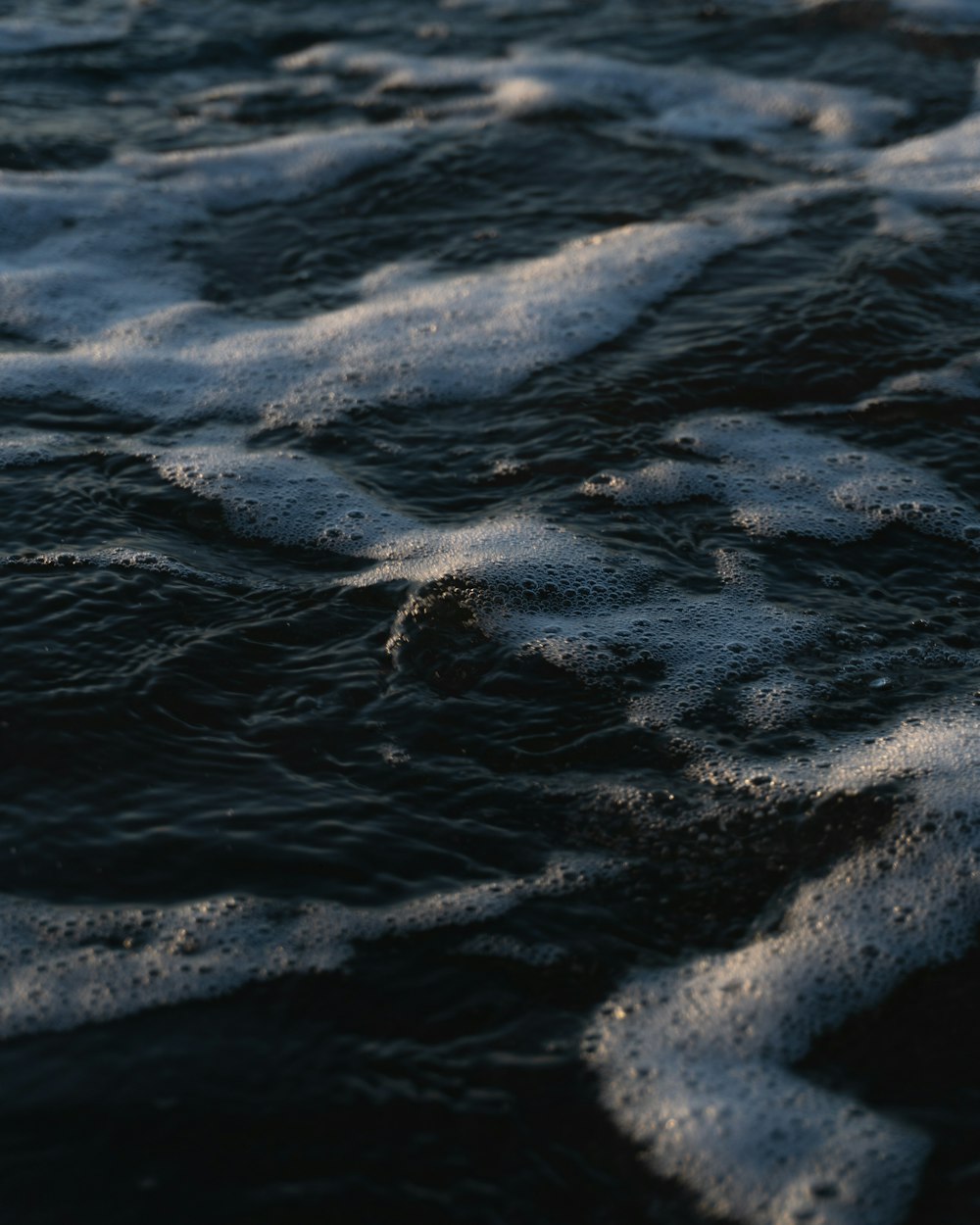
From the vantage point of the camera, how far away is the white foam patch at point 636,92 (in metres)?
6.79

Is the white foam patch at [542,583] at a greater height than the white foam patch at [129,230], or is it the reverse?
the white foam patch at [129,230]

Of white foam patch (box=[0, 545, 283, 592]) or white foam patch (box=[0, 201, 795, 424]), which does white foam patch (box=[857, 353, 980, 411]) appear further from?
white foam patch (box=[0, 545, 283, 592])

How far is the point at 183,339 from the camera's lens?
5.05 metres

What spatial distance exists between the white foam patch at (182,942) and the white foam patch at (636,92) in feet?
16.5

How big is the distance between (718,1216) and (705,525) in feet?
7.38

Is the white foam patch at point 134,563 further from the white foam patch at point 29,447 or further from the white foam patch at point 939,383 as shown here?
the white foam patch at point 939,383

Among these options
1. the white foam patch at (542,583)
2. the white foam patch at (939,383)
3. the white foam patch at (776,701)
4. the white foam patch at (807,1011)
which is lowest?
the white foam patch at (807,1011)

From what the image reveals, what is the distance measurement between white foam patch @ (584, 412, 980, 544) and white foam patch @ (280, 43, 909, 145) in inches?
113

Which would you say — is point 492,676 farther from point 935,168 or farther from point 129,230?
point 935,168

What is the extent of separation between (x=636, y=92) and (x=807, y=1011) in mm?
5868

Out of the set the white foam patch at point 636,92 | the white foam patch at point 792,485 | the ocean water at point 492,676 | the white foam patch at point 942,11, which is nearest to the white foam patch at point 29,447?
the ocean water at point 492,676


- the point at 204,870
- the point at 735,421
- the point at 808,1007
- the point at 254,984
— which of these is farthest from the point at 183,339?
the point at 808,1007

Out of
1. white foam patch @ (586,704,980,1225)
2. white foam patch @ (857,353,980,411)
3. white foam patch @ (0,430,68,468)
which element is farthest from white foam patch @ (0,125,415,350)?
white foam patch @ (586,704,980,1225)

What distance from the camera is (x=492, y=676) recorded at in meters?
3.43
